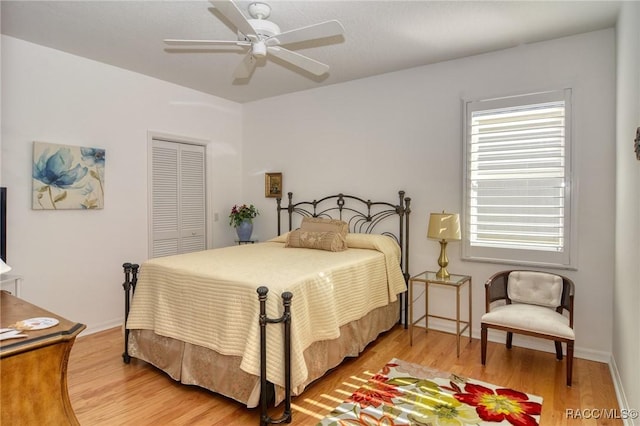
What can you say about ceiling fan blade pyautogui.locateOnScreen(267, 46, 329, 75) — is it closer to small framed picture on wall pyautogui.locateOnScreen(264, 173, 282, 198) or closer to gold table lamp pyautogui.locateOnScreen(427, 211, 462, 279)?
gold table lamp pyautogui.locateOnScreen(427, 211, 462, 279)

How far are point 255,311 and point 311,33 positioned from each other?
1.82 m

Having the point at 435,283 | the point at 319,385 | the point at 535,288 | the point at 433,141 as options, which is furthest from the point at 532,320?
the point at 433,141

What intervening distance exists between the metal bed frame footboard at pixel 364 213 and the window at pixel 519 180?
67 centimetres

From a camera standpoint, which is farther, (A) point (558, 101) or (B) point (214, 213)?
(B) point (214, 213)

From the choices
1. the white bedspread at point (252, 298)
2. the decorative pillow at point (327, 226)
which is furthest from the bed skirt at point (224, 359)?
the decorative pillow at point (327, 226)

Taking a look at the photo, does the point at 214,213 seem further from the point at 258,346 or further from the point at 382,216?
the point at 258,346

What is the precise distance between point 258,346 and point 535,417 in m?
1.79

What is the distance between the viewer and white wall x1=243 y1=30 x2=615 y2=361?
10.3ft

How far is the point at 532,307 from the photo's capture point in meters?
3.09

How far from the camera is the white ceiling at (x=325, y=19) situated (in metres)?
2.75

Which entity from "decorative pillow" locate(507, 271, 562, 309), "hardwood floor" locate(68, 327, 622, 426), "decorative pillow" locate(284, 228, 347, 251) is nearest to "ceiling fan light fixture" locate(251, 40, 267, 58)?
"decorative pillow" locate(284, 228, 347, 251)

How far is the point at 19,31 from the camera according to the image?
3.19 m

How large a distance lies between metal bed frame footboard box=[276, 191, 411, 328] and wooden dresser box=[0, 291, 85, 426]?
3.21 m

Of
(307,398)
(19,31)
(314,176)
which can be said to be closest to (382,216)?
(314,176)
